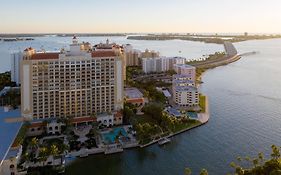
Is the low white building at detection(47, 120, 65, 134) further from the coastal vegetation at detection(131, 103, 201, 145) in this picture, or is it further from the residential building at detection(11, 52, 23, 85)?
the residential building at detection(11, 52, 23, 85)

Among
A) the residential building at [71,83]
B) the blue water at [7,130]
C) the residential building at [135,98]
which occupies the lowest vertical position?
the blue water at [7,130]

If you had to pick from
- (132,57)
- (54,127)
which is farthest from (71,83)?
(132,57)

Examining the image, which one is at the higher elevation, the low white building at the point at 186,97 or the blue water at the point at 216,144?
the low white building at the point at 186,97

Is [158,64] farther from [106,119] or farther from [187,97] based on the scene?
[106,119]

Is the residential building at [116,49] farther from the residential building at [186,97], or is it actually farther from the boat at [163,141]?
the boat at [163,141]

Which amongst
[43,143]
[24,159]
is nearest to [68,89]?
[43,143]

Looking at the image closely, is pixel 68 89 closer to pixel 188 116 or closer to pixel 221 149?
pixel 188 116

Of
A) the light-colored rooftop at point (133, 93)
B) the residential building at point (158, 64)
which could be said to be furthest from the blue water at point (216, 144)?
the residential building at point (158, 64)

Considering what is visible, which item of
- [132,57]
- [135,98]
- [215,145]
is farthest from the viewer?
[132,57]
